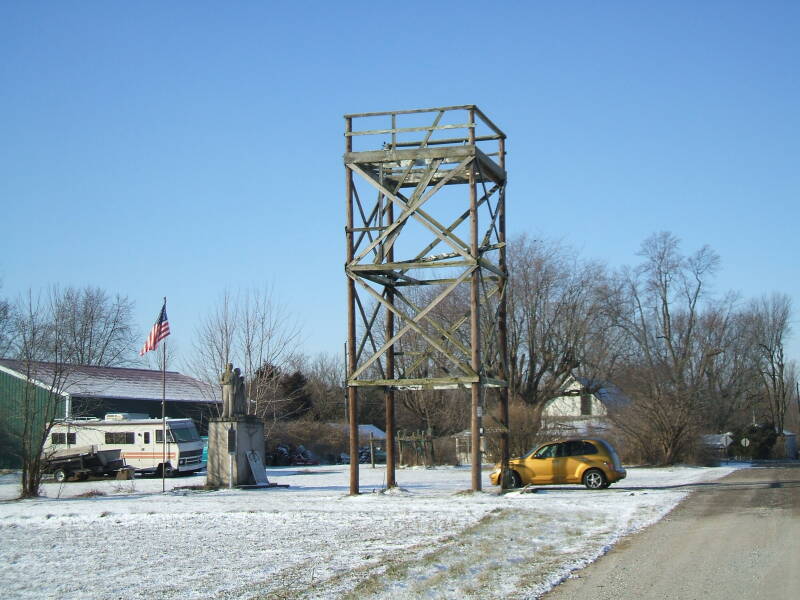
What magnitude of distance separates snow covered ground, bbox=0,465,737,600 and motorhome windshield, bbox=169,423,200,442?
1650cm

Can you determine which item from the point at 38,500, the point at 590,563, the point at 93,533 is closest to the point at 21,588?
the point at 93,533

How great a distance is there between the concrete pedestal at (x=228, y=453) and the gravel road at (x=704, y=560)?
1448cm

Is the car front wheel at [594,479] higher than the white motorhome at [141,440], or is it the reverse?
the white motorhome at [141,440]

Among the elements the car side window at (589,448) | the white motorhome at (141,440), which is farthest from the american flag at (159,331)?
the car side window at (589,448)

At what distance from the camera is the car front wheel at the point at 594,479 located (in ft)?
78.7

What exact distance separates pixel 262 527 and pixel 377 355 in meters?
7.19

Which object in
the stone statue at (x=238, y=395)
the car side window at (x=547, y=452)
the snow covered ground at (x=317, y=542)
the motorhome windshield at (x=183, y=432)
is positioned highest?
the stone statue at (x=238, y=395)

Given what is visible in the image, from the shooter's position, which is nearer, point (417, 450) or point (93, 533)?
point (93, 533)

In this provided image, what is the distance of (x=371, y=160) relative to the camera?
76.8ft

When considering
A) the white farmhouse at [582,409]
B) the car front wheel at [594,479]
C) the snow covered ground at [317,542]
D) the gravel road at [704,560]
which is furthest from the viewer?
the white farmhouse at [582,409]

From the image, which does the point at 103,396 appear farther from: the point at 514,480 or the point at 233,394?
the point at 514,480

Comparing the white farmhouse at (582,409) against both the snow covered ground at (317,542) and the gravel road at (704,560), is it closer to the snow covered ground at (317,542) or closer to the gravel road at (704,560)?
the snow covered ground at (317,542)

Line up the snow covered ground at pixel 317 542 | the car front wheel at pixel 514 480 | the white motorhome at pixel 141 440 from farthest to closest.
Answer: the white motorhome at pixel 141 440 → the car front wheel at pixel 514 480 → the snow covered ground at pixel 317 542

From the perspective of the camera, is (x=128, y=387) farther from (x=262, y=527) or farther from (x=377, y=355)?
(x=262, y=527)
